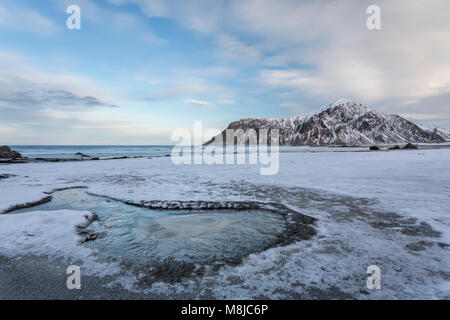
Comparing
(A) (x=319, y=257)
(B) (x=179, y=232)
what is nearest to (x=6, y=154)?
(B) (x=179, y=232)

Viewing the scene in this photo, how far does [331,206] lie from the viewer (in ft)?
26.4

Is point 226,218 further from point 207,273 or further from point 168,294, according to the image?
point 168,294

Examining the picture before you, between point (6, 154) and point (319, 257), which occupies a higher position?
point (6, 154)

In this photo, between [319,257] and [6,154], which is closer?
[319,257]

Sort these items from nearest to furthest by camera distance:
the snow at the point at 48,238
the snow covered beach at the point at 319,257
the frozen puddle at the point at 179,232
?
the snow covered beach at the point at 319,257
the snow at the point at 48,238
the frozen puddle at the point at 179,232

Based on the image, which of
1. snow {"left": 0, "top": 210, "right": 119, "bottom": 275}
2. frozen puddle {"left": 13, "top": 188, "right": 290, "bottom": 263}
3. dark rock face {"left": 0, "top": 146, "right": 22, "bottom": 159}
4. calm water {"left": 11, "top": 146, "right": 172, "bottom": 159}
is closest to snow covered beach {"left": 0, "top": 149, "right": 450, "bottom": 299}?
snow {"left": 0, "top": 210, "right": 119, "bottom": 275}

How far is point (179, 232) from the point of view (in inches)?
240

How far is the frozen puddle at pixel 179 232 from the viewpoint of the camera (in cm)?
486

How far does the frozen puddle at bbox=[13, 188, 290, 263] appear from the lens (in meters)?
4.86

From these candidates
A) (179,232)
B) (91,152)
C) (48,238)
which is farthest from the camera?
(91,152)
